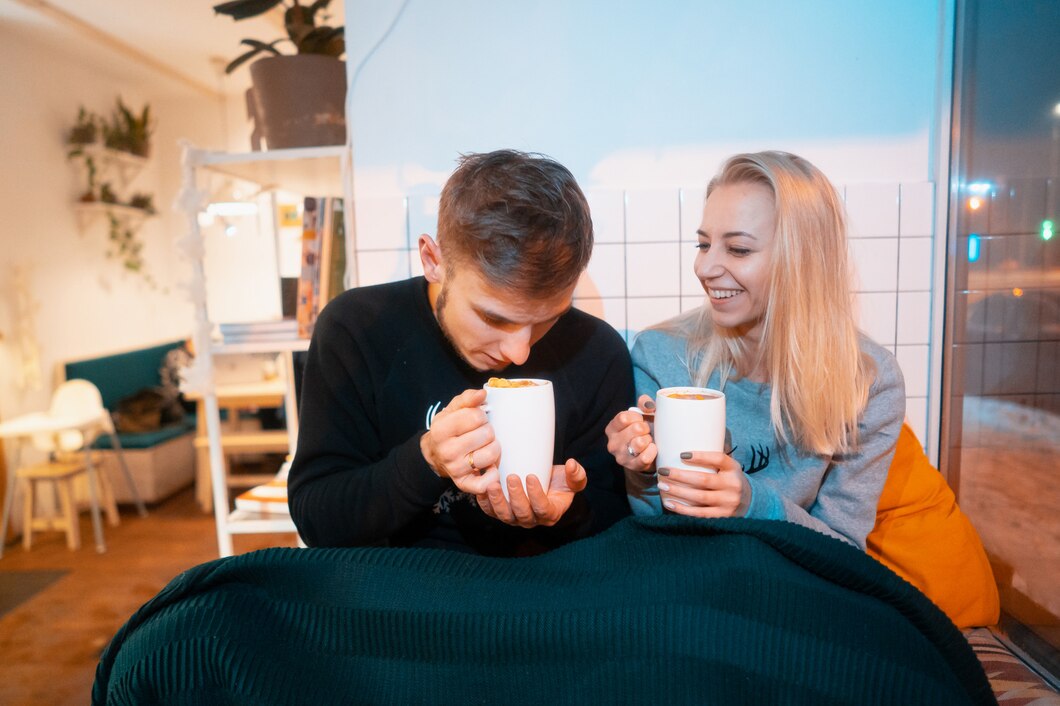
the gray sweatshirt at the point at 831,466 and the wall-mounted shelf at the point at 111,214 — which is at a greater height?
the wall-mounted shelf at the point at 111,214

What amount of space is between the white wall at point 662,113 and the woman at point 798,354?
0.38 meters

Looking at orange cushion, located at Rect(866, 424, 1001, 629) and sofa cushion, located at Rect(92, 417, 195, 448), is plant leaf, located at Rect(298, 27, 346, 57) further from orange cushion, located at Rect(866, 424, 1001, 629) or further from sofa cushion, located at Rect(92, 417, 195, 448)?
sofa cushion, located at Rect(92, 417, 195, 448)

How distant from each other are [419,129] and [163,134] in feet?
15.1

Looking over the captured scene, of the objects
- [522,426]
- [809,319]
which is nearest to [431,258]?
[522,426]

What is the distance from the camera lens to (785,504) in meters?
0.96

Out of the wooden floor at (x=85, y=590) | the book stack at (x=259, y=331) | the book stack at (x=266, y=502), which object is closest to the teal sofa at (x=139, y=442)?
the wooden floor at (x=85, y=590)

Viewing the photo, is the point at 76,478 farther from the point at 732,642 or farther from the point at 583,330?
the point at 732,642

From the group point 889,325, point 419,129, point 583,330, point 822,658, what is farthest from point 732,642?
point 419,129

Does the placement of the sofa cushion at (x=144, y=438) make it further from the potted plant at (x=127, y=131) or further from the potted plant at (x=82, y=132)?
the potted plant at (x=127, y=131)

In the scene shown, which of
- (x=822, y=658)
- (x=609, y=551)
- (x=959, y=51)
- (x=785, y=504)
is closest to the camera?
(x=822, y=658)

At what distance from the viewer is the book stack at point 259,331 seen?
1589mm

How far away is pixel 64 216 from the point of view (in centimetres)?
393

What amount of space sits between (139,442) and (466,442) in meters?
3.75

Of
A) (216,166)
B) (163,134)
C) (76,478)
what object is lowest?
(76,478)
